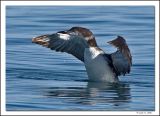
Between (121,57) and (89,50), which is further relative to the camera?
(89,50)

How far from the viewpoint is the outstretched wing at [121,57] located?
17531 millimetres

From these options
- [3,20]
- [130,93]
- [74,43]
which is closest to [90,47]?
[74,43]

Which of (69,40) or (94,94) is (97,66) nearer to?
(69,40)

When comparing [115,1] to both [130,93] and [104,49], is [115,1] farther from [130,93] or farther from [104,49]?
[104,49]

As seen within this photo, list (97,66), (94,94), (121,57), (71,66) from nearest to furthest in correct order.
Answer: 1. (94,94)
2. (121,57)
3. (97,66)
4. (71,66)

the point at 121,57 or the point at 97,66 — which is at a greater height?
the point at 121,57

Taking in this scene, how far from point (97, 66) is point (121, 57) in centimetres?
74

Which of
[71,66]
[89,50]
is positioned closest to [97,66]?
[89,50]

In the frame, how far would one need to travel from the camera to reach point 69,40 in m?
18.7

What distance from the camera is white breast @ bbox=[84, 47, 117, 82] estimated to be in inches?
730

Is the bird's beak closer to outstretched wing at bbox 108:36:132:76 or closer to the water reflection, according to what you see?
the water reflection

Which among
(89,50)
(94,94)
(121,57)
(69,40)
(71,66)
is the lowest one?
(94,94)

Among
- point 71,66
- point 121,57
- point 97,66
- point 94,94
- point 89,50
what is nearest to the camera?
point 94,94

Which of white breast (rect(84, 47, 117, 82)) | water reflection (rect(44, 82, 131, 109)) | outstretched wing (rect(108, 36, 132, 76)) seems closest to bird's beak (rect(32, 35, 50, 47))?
white breast (rect(84, 47, 117, 82))
